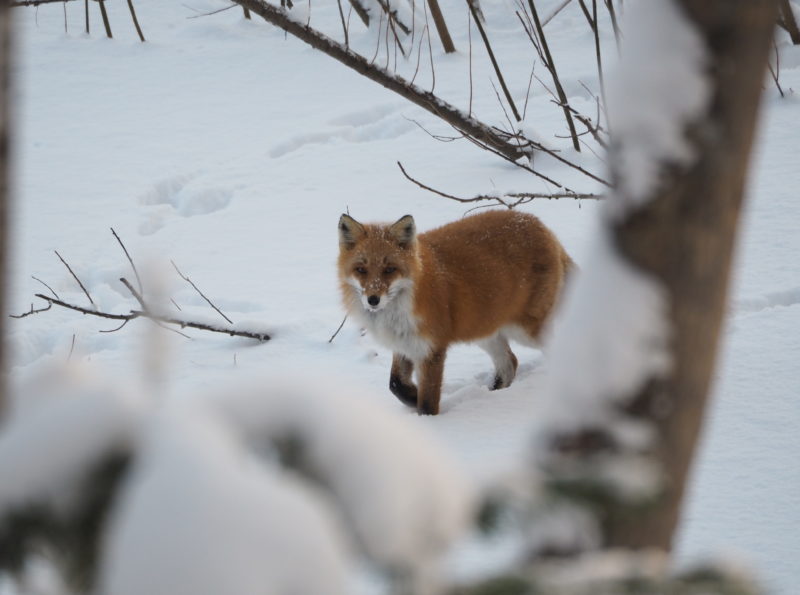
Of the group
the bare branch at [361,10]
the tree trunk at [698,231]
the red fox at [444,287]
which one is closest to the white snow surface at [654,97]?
the tree trunk at [698,231]

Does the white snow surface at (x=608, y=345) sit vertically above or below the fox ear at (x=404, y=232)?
above

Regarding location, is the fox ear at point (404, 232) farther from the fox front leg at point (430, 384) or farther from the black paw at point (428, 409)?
the black paw at point (428, 409)

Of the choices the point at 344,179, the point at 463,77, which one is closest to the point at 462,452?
the point at 344,179

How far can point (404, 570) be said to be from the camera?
86cm

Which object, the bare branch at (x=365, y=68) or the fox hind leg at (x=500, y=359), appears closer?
the bare branch at (x=365, y=68)

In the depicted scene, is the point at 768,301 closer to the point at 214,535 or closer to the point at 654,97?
the point at 654,97

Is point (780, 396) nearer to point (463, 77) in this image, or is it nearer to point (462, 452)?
point (462, 452)

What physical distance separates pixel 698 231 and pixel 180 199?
9.83 meters

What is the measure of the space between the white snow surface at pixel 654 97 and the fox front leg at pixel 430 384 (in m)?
3.99

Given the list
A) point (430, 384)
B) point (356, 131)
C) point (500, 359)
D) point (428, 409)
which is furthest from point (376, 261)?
point (356, 131)

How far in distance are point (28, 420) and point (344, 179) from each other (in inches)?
376

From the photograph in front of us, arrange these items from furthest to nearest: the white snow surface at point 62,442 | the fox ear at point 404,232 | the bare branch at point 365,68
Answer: the fox ear at point 404,232
the bare branch at point 365,68
the white snow surface at point 62,442

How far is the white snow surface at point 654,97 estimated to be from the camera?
53.8 inches

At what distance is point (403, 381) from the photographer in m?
5.78
